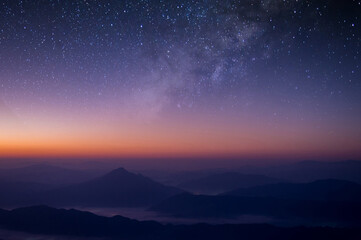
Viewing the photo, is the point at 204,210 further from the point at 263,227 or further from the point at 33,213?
the point at 33,213

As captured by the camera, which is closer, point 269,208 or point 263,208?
point 269,208

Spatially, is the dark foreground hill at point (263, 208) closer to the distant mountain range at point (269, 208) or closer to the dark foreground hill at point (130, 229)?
the distant mountain range at point (269, 208)

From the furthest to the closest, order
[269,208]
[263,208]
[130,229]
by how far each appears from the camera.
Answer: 1. [263,208]
2. [269,208]
3. [130,229]

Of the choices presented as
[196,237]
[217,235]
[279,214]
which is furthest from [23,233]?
[279,214]

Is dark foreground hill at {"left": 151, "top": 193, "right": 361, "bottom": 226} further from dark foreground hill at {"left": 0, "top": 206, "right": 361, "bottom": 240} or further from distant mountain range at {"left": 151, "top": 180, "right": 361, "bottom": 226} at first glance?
dark foreground hill at {"left": 0, "top": 206, "right": 361, "bottom": 240}

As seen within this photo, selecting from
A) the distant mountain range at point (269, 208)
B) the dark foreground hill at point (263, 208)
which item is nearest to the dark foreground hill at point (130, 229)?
the dark foreground hill at point (263, 208)

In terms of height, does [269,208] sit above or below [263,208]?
above

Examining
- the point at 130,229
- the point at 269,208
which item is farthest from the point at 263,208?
the point at 130,229

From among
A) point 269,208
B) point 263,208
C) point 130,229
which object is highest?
point 130,229

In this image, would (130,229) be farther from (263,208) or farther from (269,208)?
(269,208)
